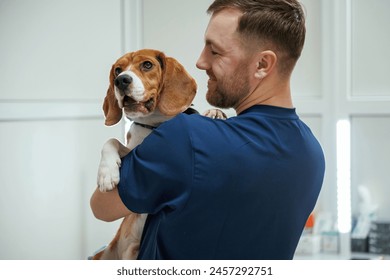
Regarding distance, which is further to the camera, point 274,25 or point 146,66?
point 146,66

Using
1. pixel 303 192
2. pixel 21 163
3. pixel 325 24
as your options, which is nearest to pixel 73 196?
pixel 21 163

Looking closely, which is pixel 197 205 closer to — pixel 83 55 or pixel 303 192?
pixel 303 192

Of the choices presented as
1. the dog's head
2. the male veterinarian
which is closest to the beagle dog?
the dog's head

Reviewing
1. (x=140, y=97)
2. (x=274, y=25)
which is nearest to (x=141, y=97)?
(x=140, y=97)

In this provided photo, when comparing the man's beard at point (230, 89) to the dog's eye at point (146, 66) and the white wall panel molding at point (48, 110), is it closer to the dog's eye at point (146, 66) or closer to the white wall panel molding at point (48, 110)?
the dog's eye at point (146, 66)

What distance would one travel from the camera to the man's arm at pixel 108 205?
896 millimetres

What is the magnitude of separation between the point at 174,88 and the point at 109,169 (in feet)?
0.76

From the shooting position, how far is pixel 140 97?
1.00m

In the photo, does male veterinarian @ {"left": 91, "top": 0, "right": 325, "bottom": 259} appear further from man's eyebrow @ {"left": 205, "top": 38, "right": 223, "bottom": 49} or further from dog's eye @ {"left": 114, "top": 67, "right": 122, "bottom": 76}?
dog's eye @ {"left": 114, "top": 67, "right": 122, "bottom": 76}

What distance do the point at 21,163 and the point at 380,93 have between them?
90 cm

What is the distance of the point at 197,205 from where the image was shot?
849 millimetres

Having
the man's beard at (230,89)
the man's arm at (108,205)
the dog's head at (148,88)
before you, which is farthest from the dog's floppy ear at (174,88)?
the man's arm at (108,205)

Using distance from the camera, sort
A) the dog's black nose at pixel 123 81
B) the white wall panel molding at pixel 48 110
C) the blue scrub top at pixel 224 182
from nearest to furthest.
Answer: the blue scrub top at pixel 224 182
the dog's black nose at pixel 123 81
the white wall panel molding at pixel 48 110

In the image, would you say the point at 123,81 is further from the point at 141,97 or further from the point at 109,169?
the point at 109,169
